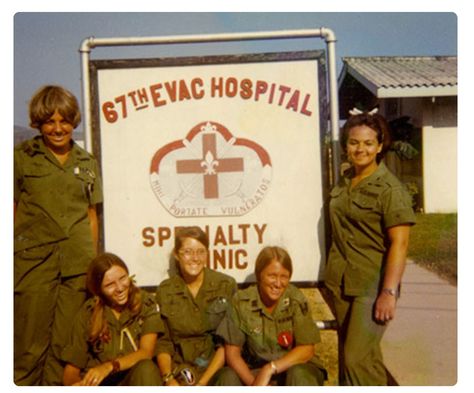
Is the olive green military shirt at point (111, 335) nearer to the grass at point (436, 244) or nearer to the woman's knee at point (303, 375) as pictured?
the woman's knee at point (303, 375)

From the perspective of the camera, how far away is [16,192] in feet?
9.61

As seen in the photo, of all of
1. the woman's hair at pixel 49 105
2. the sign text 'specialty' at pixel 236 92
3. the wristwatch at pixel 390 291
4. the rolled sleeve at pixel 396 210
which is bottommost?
the wristwatch at pixel 390 291

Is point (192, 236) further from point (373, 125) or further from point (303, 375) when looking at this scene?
point (373, 125)

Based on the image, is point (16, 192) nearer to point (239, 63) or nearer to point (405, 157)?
point (239, 63)

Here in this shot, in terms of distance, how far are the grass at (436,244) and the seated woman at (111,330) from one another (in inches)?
50.8

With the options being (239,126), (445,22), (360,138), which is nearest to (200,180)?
(239,126)

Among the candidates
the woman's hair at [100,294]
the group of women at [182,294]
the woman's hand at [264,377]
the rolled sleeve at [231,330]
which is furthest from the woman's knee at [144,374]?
the woman's hand at [264,377]

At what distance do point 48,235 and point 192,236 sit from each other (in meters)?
0.66

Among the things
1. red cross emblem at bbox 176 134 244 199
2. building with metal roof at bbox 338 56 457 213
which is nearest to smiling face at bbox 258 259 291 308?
red cross emblem at bbox 176 134 244 199

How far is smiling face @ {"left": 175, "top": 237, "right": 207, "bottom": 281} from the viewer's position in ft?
9.57

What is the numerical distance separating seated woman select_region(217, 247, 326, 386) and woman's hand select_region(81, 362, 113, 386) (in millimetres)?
513

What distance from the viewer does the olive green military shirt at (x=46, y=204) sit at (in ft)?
9.59

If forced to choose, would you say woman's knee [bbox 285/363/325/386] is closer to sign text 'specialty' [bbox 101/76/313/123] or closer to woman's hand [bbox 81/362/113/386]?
woman's hand [bbox 81/362/113/386]

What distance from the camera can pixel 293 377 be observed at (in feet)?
8.90
